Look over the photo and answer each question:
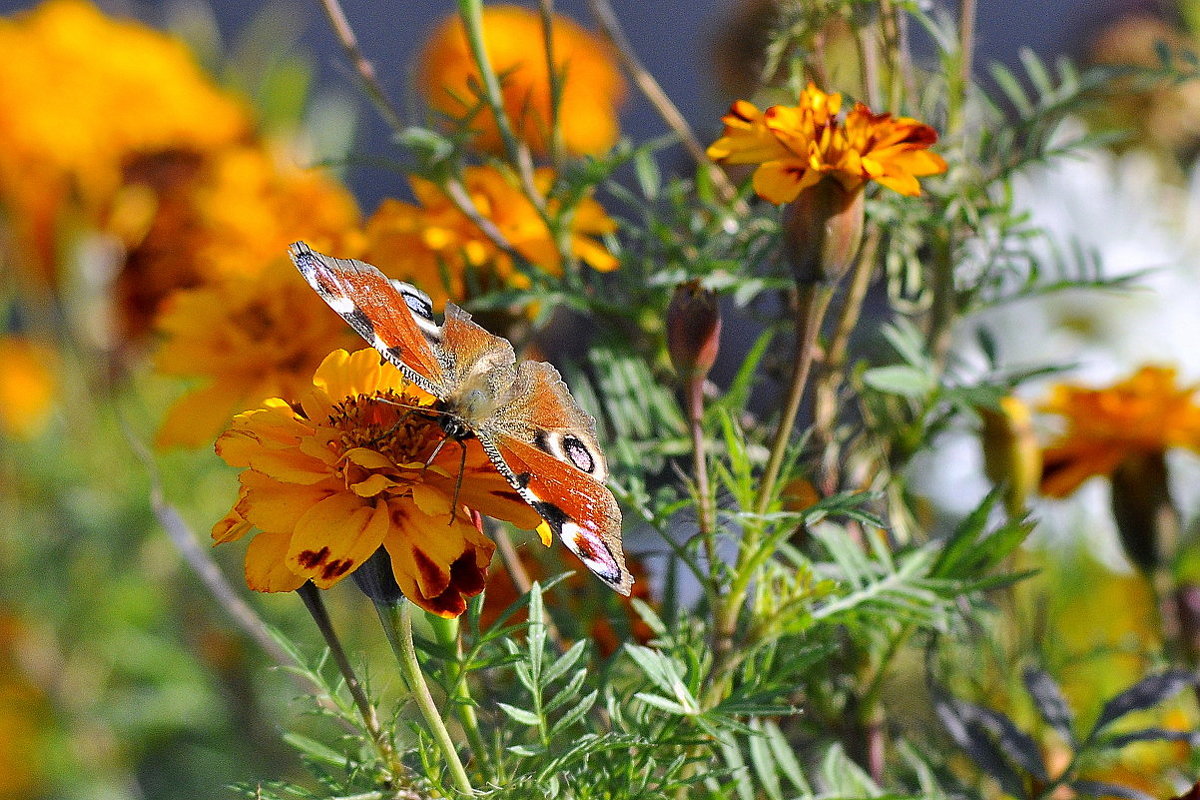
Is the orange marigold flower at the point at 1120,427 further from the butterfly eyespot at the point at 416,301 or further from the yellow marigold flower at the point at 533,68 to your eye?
the yellow marigold flower at the point at 533,68

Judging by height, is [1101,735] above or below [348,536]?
below

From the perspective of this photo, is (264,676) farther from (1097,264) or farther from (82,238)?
(1097,264)

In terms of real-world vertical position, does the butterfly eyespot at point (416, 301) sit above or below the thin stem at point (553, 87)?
below

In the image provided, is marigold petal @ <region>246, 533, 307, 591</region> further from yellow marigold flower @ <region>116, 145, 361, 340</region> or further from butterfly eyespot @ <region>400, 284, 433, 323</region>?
yellow marigold flower @ <region>116, 145, 361, 340</region>

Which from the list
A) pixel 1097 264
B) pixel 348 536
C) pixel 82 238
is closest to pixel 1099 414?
pixel 1097 264

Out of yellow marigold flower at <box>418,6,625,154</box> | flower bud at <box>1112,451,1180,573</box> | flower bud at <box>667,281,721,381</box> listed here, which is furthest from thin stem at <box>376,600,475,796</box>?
yellow marigold flower at <box>418,6,625,154</box>

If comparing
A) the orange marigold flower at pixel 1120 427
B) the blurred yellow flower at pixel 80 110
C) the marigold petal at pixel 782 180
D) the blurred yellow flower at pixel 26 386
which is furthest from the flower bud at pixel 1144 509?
the blurred yellow flower at pixel 26 386
